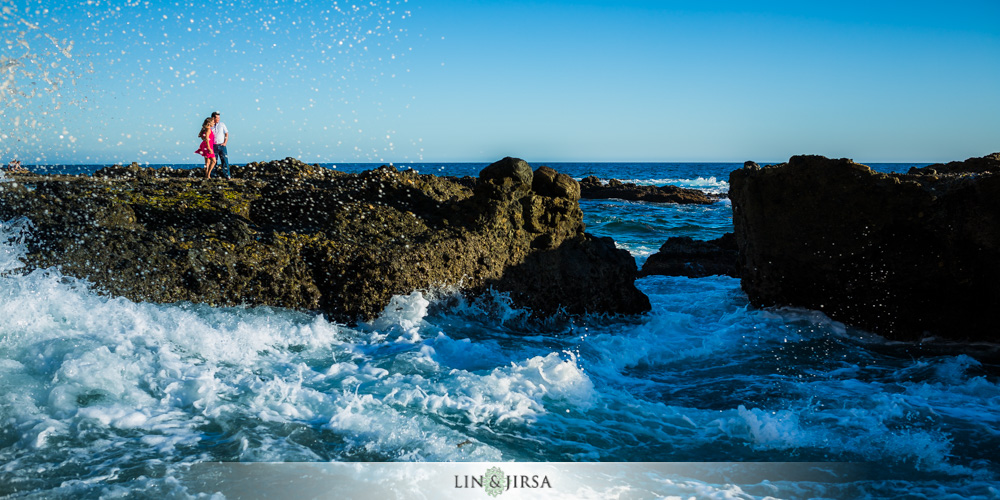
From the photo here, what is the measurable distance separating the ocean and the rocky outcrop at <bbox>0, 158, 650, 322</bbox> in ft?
0.73

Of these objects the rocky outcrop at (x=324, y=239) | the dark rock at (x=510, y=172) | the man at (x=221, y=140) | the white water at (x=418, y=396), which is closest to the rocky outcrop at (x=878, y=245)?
the white water at (x=418, y=396)

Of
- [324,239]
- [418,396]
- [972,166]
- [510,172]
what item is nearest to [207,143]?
[324,239]

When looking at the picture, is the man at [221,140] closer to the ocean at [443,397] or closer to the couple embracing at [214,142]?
the couple embracing at [214,142]

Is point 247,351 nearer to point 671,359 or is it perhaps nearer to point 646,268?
point 671,359

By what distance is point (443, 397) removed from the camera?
16.0 feet

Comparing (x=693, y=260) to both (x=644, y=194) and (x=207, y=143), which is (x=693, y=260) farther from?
(x=644, y=194)

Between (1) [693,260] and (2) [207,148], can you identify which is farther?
(1) [693,260]

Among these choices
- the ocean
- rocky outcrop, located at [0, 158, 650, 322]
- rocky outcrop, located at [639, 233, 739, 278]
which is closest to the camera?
the ocean

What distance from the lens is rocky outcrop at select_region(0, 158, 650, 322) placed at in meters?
5.83

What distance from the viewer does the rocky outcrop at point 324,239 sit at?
5832mm

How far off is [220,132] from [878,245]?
9.35 metres

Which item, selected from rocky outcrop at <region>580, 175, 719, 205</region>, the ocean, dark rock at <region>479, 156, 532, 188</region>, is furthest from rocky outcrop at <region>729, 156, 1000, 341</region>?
rocky outcrop at <region>580, 175, 719, 205</region>

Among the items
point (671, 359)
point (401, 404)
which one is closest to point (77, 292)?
point (401, 404)

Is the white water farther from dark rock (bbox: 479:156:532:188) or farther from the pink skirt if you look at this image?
the pink skirt
